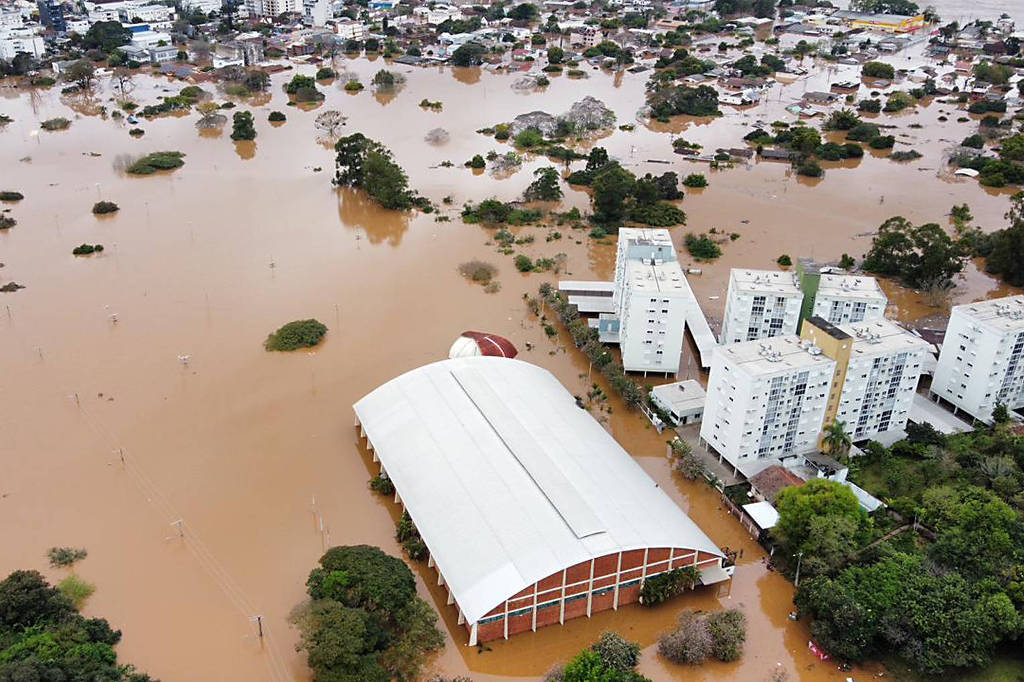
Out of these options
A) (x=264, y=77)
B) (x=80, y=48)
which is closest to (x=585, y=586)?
(x=264, y=77)

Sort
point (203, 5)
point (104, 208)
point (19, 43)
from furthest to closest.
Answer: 1. point (203, 5)
2. point (19, 43)
3. point (104, 208)

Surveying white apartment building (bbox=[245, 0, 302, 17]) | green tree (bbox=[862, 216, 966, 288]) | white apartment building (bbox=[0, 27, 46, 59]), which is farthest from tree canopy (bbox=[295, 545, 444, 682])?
white apartment building (bbox=[245, 0, 302, 17])

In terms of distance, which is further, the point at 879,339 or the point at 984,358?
the point at 984,358

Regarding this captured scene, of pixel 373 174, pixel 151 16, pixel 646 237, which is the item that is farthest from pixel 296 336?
pixel 151 16

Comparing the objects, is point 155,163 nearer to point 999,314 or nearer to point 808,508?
point 808,508

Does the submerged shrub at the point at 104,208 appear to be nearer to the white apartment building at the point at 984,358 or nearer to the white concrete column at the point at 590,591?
the white concrete column at the point at 590,591

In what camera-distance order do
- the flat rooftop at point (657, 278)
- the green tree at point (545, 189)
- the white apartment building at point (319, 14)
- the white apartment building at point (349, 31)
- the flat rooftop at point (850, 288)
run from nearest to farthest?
the flat rooftop at point (657, 278), the flat rooftop at point (850, 288), the green tree at point (545, 189), the white apartment building at point (349, 31), the white apartment building at point (319, 14)

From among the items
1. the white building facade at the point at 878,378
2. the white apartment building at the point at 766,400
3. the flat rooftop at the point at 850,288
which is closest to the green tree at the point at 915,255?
the flat rooftop at the point at 850,288
